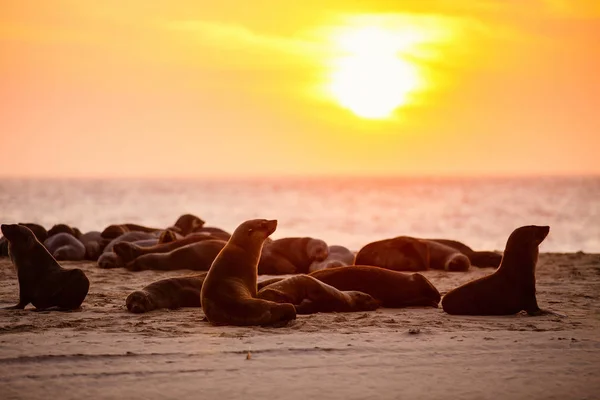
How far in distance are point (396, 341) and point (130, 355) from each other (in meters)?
2.21

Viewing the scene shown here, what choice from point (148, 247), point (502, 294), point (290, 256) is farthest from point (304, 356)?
point (148, 247)

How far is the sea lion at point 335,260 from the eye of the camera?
46.8 feet

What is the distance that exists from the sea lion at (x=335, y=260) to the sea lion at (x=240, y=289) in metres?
4.28

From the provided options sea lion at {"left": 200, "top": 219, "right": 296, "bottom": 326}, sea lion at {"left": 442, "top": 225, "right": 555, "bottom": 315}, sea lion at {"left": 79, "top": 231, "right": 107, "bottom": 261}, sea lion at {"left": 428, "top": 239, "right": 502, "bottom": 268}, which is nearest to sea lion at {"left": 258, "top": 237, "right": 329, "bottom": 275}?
sea lion at {"left": 428, "top": 239, "right": 502, "bottom": 268}

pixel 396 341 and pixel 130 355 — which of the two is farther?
pixel 396 341

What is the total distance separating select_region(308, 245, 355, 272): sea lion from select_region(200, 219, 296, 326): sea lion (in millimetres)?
4276

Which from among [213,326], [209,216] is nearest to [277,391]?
[213,326]

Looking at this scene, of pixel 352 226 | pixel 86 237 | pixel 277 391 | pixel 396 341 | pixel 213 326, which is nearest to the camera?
pixel 277 391

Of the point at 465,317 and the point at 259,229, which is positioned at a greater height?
the point at 259,229

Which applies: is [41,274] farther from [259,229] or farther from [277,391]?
[277,391]

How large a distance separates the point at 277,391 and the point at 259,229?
3728 mm

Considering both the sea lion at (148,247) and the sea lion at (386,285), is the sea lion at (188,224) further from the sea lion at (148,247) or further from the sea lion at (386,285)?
the sea lion at (386,285)

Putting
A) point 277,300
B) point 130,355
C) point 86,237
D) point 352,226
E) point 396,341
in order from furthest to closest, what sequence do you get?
point 352,226, point 86,237, point 277,300, point 396,341, point 130,355

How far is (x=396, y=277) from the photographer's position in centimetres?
1077
